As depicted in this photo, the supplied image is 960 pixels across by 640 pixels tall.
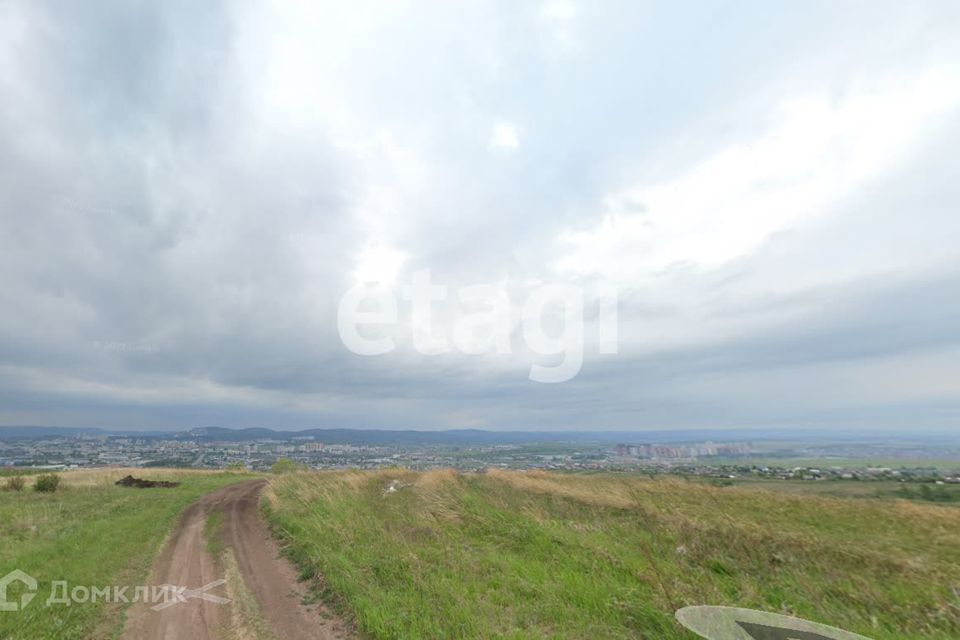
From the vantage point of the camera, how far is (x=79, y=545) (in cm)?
1394

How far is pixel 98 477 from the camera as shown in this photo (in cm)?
3725

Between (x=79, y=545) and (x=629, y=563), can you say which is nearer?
(x=629, y=563)

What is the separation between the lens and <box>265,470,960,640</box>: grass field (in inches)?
279

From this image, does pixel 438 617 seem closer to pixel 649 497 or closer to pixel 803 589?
pixel 803 589

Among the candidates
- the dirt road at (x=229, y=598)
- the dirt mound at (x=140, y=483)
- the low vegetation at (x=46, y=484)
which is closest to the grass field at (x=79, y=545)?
the dirt road at (x=229, y=598)

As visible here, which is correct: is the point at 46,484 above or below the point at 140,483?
above

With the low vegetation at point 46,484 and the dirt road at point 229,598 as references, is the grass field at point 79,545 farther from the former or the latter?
the low vegetation at point 46,484

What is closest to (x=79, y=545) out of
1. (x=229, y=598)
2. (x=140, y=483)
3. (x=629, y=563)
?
(x=229, y=598)

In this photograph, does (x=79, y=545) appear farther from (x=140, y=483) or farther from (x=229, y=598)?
(x=140, y=483)

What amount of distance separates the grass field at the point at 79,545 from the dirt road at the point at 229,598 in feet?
2.02

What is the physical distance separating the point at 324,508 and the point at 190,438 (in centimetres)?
19556

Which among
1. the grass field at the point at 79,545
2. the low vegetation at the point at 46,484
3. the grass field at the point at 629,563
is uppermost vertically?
the grass field at the point at 629,563

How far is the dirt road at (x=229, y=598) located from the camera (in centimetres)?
771

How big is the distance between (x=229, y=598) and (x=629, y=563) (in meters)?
8.59
